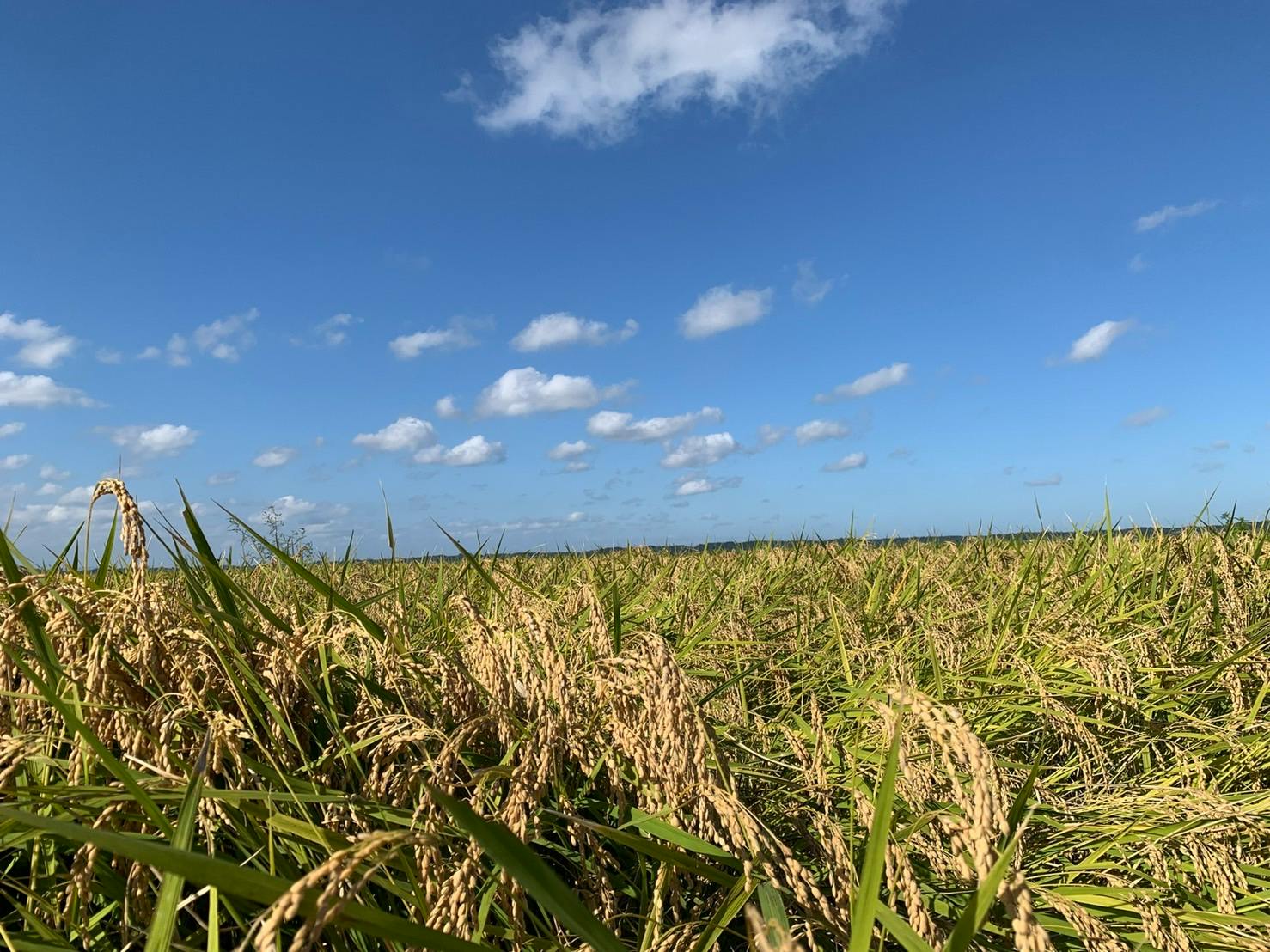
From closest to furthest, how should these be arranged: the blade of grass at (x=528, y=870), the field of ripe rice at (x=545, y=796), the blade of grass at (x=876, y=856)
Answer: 1. the blade of grass at (x=528, y=870)
2. the blade of grass at (x=876, y=856)
3. the field of ripe rice at (x=545, y=796)

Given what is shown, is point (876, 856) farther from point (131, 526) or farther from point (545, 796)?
point (131, 526)

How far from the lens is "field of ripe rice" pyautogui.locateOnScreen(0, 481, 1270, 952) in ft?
3.27

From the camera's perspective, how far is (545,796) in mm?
1497

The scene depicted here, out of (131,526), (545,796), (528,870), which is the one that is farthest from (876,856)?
(131,526)

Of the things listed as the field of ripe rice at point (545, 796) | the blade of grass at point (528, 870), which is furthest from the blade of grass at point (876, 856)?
the blade of grass at point (528, 870)

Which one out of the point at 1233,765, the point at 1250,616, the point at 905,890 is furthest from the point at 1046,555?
the point at 905,890

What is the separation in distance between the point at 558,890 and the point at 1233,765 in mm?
2219

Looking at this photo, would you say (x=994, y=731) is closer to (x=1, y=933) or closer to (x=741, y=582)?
(x=741, y=582)

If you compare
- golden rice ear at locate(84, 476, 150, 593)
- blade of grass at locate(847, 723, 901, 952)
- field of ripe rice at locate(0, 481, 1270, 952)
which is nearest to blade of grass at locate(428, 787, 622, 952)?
field of ripe rice at locate(0, 481, 1270, 952)

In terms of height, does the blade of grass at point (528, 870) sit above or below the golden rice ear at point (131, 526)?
below

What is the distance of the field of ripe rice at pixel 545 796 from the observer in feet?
3.27

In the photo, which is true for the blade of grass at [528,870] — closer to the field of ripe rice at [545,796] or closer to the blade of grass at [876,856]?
Answer: the field of ripe rice at [545,796]

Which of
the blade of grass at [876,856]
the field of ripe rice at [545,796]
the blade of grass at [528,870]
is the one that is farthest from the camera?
the field of ripe rice at [545,796]

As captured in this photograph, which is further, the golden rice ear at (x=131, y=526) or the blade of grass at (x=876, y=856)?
the golden rice ear at (x=131, y=526)
